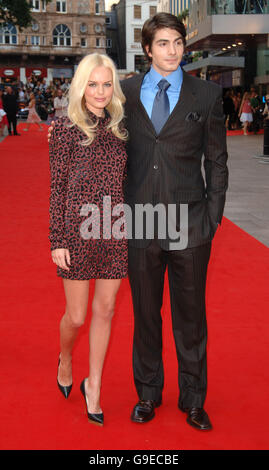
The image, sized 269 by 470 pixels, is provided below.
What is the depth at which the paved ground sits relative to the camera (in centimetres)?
838

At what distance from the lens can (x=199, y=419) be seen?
3.13 metres

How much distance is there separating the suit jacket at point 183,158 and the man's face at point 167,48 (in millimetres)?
138

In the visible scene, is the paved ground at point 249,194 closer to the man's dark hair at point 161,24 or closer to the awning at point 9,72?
the man's dark hair at point 161,24

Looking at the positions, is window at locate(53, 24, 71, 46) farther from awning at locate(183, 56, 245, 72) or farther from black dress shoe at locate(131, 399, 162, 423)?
black dress shoe at locate(131, 399, 162, 423)

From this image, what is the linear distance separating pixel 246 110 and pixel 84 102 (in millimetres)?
21476

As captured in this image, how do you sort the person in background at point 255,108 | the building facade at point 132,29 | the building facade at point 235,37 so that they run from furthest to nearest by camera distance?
the building facade at point 132,29 < the building facade at point 235,37 < the person in background at point 255,108

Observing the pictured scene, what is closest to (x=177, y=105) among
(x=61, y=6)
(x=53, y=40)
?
(x=53, y=40)

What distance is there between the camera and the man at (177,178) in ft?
9.59

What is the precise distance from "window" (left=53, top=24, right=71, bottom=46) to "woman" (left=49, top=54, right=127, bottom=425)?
72810mm

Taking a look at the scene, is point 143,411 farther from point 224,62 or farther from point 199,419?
point 224,62

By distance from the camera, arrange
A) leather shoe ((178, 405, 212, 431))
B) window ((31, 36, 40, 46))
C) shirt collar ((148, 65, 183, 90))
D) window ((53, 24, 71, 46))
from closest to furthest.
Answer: shirt collar ((148, 65, 183, 90))
leather shoe ((178, 405, 212, 431))
window ((31, 36, 40, 46))
window ((53, 24, 71, 46))

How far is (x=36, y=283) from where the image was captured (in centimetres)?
577

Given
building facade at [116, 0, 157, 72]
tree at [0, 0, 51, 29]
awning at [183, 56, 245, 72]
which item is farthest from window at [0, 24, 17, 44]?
awning at [183, 56, 245, 72]

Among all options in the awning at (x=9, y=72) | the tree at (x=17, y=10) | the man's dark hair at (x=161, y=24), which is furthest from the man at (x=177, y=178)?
the awning at (x=9, y=72)
